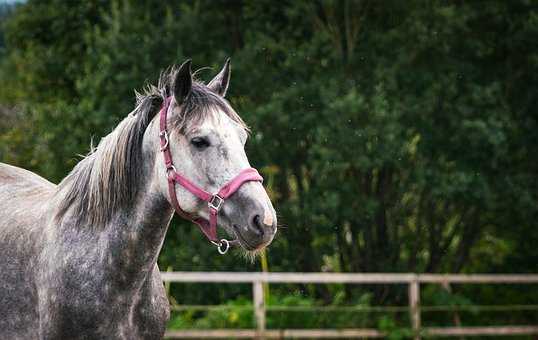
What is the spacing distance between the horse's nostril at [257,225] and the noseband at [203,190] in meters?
0.16

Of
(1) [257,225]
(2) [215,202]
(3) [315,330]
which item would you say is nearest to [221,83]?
(2) [215,202]

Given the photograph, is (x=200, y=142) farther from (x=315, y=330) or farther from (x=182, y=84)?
(x=315, y=330)

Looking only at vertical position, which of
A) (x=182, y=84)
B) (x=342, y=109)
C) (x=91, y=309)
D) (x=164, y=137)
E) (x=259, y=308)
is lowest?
(x=259, y=308)

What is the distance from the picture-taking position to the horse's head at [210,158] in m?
3.44

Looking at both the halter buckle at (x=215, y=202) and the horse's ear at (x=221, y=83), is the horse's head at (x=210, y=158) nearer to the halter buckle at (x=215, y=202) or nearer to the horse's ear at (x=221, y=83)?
the halter buckle at (x=215, y=202)

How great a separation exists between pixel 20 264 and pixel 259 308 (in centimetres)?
697

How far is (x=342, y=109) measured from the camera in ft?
36.7

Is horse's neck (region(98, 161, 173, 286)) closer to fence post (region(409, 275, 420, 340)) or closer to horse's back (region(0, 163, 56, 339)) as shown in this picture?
horse's back (region(0, 163, 56, 339))

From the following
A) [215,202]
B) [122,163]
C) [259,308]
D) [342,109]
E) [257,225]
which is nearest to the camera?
[257,225]

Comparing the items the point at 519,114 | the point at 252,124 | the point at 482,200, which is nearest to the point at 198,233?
the point at 252,124

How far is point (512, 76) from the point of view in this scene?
41.2 ft

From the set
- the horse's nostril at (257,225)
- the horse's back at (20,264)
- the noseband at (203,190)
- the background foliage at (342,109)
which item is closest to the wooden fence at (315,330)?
the background foliage at (342,109)

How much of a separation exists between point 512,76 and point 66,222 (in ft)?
32.8

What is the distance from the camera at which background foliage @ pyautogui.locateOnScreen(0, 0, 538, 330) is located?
11602 mm
